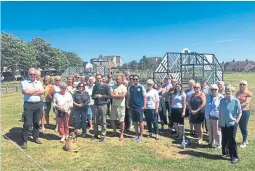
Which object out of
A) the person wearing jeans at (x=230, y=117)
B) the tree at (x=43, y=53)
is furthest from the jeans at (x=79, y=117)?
the tree at (x=43, y=53)

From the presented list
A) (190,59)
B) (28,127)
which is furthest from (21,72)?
(28,127)

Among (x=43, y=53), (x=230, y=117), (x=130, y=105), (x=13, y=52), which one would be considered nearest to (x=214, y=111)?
(x=230, y=117)

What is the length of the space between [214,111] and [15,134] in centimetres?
572

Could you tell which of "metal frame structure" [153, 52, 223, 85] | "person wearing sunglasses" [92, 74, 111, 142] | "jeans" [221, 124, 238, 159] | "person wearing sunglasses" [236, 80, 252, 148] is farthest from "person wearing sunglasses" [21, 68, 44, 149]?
"metal frame structure" [153, 52, 223, 85]

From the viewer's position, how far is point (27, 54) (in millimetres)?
57812

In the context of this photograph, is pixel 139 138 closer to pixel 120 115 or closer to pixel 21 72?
pixel 120 115

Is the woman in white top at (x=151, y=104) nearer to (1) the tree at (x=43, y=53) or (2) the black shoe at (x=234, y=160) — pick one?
A: (2) the black shoe at (x=234, y=160)

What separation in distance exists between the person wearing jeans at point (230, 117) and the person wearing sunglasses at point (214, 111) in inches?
22.7

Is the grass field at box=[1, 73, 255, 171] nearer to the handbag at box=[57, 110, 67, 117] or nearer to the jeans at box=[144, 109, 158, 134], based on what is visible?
the jeans at box=[144, 109, 158, 134]

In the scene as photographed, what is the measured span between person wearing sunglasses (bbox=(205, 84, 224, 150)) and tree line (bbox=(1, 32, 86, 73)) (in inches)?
2050

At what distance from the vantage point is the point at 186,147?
749cm

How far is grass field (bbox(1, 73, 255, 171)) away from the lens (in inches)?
238

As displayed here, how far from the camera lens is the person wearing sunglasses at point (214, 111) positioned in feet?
22.8

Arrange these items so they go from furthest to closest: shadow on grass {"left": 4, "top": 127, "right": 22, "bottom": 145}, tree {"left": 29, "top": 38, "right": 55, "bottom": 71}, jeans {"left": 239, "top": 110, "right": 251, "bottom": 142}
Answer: tree {"left": 29, "top": 38, "right": 55, "bottom": 71}
shadow on grass {"left": 4, "top": 127, "right": 22, "bottom": 145}
jeans {"left": 239, "top": 110, "right": 251, "bottom": 142}
